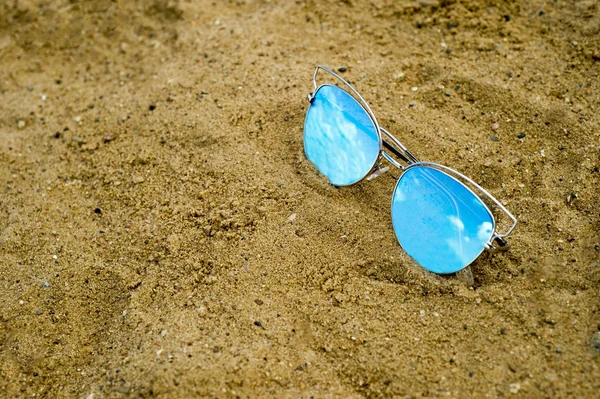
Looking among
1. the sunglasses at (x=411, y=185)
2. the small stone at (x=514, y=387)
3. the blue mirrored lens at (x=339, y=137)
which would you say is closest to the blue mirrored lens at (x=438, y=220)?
the sunglasses at (x=411, y=185)

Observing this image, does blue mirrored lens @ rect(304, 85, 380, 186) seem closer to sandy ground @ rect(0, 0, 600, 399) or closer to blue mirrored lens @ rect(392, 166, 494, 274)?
sandy ground @ rect(0, 0, 600, 399)

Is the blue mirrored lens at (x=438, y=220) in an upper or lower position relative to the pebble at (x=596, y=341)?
upper

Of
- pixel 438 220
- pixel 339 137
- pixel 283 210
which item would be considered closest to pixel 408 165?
pixel 438 220

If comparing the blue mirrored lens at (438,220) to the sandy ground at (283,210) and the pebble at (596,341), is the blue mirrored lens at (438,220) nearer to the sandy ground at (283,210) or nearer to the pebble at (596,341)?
the sandy ground at (283,210)

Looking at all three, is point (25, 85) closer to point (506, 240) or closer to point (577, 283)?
point (506, 240)

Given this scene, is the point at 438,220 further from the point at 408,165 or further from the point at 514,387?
the point at 514,387

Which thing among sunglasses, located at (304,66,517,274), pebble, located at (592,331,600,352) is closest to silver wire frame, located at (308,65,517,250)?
sunglasses, located at (304,66,517,274)

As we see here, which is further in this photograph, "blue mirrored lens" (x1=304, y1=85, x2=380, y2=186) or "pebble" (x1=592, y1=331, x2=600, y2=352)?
"blue mirrored lens" (x1=304, y1=85, x2=380, y2=186)
